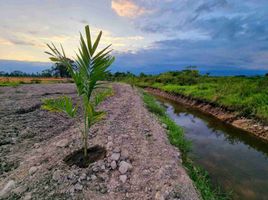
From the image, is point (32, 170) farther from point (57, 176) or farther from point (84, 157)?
point (84, 157)

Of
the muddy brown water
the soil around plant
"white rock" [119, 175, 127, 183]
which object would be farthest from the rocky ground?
the muddy brown water

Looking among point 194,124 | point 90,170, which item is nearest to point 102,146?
point 90,170

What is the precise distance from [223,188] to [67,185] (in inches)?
179

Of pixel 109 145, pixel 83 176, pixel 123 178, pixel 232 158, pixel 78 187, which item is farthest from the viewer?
pixel 232 158

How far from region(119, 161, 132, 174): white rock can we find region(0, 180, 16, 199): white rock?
86.2 inches

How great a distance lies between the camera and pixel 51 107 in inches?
181

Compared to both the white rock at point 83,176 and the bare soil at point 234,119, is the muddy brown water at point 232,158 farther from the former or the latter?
the white rock at point 83,176

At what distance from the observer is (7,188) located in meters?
4.26

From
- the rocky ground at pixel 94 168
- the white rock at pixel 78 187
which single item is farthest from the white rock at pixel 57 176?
the white rock at pixel 78 187

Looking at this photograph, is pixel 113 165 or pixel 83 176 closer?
pixel 83 176

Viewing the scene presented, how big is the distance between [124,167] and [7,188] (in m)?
2.38

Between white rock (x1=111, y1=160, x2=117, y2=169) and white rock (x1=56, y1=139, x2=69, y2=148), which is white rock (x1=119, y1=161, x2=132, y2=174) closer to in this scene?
white rock (x1=111, y1=160, x2=117, y2=169)

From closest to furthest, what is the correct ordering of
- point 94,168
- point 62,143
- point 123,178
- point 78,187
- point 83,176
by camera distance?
point 78,187 < point 83,176 < point 123,178 < point 94,168 < point 62,143

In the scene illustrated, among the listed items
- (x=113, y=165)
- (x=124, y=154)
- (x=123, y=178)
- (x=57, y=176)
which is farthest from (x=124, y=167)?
(x=57, y=176)
